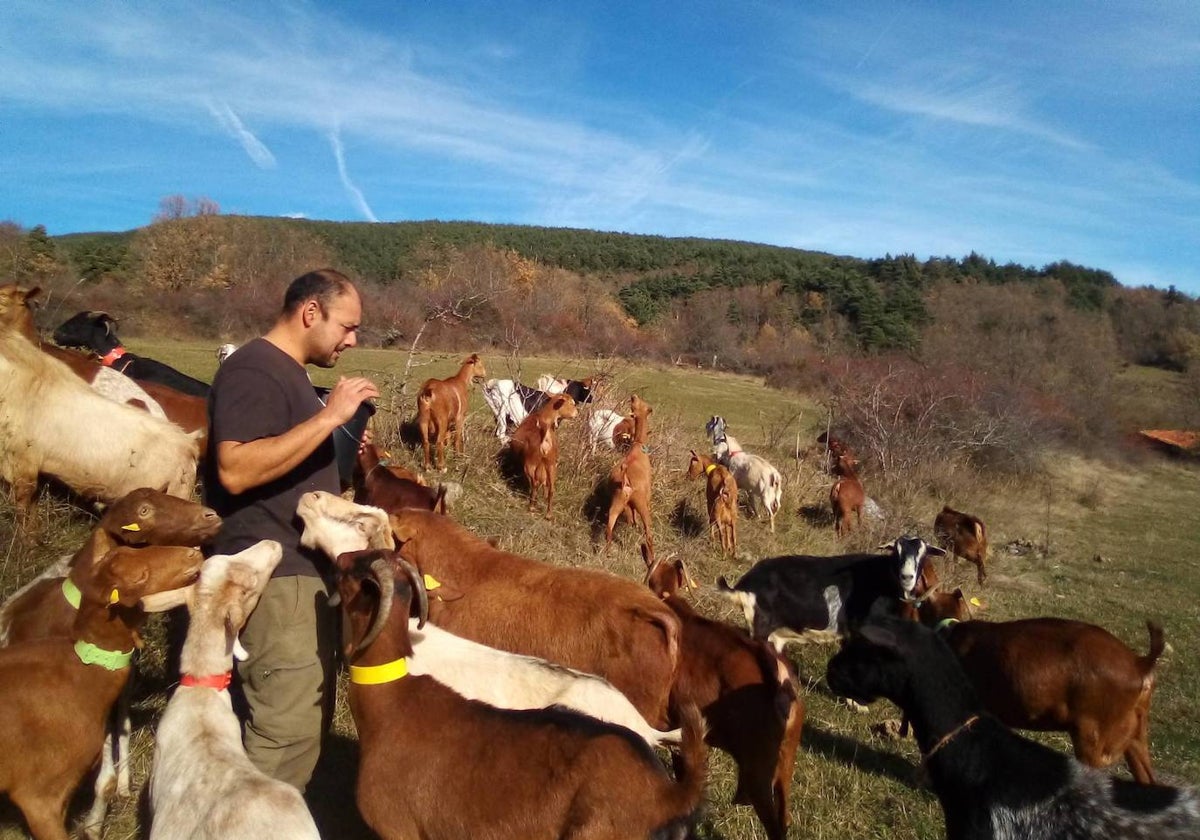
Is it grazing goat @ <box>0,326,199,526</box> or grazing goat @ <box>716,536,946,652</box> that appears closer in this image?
grazing goat @ <box>0,326,199,526</box>

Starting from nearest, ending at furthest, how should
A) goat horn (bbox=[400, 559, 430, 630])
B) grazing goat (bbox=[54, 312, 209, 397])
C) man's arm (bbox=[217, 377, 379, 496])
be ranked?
man's arm (bbox=[217, 377, 379, 496])
goat horn (bbox=[400, 559, 430, 630])
grazing goat (bbox=[54, 312, 209, 397])

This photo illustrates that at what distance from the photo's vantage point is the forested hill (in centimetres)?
5244

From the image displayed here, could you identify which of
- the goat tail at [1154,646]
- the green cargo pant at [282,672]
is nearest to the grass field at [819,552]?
the green cargo pant at [282,672]

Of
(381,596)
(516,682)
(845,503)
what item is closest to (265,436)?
(381,596)

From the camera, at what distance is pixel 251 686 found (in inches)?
139

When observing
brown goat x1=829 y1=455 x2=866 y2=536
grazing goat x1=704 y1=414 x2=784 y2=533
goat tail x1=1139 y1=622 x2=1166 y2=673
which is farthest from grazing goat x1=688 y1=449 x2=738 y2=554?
goat tail x1=1139 y1=622 x2=1166 y2=673

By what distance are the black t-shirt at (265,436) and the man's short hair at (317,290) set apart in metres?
0.21

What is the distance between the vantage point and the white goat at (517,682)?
3.71 m

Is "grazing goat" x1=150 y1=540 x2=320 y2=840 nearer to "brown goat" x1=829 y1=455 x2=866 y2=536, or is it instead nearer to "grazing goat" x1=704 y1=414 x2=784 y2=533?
"grazing goat" x1=704 y1=414 x2=784 y2=533

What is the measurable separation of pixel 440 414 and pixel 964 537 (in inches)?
325

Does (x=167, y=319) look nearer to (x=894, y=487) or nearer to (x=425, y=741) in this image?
(x=894, y=487)

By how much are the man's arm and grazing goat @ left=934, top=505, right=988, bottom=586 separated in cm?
1121

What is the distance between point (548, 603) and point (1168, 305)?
80523 millimetres

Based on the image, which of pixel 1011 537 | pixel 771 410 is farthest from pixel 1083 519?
pixel 771 410
